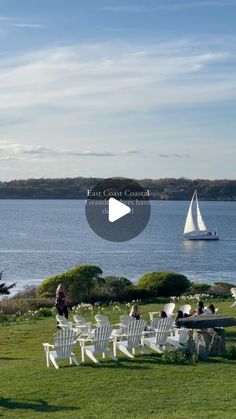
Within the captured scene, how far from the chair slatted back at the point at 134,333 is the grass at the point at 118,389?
38 cm

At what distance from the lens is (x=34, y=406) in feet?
44.5

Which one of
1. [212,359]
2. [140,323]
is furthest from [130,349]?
[212,359]

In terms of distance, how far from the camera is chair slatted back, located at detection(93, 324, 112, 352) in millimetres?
17734

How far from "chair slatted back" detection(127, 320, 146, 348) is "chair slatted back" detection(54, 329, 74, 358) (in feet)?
5.83

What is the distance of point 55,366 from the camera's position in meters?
17.2

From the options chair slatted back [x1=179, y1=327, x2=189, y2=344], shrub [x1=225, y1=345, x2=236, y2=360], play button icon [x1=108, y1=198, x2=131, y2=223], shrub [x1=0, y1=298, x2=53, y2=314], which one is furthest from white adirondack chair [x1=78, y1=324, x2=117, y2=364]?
play button icon [x1=108, y1=198, x2=131, y2=223]

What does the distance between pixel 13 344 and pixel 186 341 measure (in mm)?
5390

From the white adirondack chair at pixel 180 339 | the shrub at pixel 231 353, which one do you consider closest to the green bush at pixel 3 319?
the white adirondack chair at pixel 180 339

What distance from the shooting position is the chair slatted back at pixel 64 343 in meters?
17.1

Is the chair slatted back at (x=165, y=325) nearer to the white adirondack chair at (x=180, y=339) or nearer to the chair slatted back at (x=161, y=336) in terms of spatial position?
the chair slatted back at (x=161, y=336)

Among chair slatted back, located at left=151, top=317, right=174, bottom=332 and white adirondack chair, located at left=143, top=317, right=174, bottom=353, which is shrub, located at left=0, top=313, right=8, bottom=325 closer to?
white adirondack chair, located at left=143, top=317, right=174, bottom=353

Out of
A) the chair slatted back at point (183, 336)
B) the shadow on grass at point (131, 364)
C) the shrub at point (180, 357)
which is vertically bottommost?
the shadow on grass at point (131, 364)

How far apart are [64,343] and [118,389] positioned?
2.79 metres

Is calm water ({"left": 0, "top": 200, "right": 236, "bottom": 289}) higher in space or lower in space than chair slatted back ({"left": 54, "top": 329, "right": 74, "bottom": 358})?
lower
